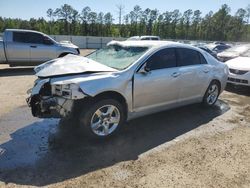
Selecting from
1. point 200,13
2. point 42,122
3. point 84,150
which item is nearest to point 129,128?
point 84,150

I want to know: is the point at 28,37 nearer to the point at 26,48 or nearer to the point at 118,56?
the point at 26,48

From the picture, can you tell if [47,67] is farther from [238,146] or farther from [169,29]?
[169,29]

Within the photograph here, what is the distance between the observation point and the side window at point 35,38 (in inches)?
462

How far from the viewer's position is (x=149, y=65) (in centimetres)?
487

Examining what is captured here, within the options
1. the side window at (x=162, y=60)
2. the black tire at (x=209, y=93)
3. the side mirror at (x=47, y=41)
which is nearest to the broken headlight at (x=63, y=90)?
the side window at (x=162, y=60)

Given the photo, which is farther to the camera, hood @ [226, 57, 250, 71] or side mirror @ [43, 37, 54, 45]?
side mirror @ [43, 37, 54, 45]

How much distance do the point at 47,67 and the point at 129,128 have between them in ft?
6.23

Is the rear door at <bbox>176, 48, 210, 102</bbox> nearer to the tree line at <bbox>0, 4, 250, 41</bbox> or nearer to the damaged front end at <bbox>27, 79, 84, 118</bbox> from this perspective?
the damaged front end at <bbox>27, 79, 84, 118</bbox>

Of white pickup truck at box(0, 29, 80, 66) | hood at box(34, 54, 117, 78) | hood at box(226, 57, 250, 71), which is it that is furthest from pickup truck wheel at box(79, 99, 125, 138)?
white pickup truck at box(0, 29, 80, 66)

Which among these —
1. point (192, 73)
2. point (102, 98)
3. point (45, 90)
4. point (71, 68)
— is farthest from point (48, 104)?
point (192, 73)

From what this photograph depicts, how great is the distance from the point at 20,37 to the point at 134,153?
9418 millimetres

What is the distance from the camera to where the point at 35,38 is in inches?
468

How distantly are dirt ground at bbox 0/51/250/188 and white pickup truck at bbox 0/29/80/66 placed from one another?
590 cm

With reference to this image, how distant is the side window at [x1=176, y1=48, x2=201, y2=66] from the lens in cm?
554
